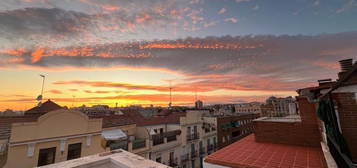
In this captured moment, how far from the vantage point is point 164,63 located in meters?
19.2

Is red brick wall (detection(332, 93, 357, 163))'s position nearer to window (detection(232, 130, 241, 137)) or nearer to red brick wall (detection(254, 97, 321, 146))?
red brick wall (detection(254, 97, 321, 146))

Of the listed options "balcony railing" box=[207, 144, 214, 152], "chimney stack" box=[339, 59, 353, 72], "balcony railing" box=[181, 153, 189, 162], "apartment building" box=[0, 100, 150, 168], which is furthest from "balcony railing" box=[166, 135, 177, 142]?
"chimney stack" box=[339, 59, 353, 72]

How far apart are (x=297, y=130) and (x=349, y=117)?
4228 millimetres

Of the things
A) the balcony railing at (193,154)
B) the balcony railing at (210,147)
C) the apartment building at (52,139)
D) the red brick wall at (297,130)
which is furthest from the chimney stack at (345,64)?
the balcony railing at (210,147)

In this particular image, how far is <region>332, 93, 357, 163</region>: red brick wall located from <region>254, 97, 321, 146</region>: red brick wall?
13.2 feet

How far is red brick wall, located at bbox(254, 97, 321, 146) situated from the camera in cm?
648

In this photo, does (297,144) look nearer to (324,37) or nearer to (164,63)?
(324,37)

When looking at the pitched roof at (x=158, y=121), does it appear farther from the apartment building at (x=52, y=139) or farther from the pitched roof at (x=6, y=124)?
the pitched roof at (x=6, y=124)

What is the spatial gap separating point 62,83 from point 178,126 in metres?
16.9

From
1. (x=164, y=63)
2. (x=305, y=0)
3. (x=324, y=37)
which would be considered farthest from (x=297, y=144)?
(x=164, y=63)

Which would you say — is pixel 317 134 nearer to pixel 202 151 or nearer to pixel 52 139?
pixel 52 139

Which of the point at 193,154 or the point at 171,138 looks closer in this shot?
the point at 171,138

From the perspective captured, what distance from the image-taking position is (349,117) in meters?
3.28

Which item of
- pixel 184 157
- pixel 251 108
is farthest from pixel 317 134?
pixel 251 108
